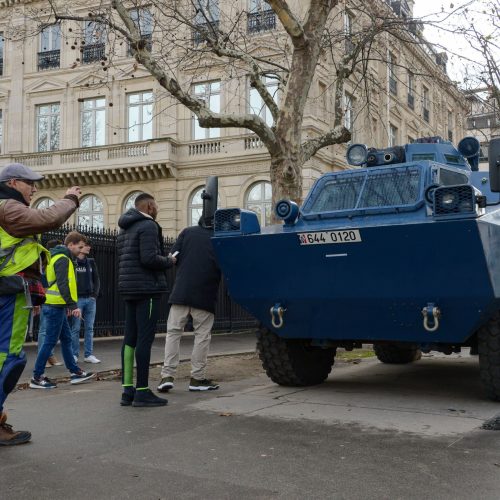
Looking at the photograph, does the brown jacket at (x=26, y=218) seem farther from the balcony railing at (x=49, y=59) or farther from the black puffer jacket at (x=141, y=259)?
the balcony railing at (x=49, y=59)

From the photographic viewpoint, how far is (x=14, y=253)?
4.86 meters

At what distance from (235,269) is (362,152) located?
2251 mm

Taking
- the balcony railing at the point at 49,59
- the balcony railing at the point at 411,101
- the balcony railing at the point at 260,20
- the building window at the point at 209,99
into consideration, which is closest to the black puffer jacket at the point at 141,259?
the balcony railing at the point at 260,20

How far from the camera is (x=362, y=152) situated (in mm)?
7957

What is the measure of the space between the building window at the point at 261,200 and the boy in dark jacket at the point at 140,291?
68.4 feet

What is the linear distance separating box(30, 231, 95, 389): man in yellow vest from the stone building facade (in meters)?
18.5

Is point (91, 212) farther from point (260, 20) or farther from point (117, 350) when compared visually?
point (117, 350)

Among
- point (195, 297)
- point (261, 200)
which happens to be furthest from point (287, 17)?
point (261, 200)

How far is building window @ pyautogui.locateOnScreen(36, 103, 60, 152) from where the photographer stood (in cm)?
3200

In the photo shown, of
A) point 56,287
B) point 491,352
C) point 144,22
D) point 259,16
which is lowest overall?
point 491,352

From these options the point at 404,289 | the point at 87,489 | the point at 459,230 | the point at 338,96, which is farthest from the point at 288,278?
the point at 338,96

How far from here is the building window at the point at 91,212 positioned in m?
31.1

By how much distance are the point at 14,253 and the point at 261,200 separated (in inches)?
909

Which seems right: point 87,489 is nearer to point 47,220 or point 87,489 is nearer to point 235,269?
point 47,220
